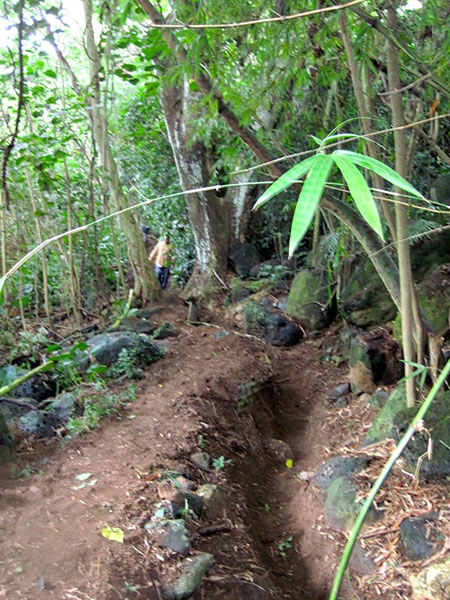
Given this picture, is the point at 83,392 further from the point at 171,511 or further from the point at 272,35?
the point at 272,35

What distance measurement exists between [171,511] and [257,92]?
10.2 ft

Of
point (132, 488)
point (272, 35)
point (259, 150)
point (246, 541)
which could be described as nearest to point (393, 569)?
point (246, 541)

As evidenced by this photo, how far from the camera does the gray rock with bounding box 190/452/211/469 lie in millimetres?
3805

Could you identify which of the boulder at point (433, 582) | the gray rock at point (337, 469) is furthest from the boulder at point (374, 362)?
the boulder at point (433, 582)

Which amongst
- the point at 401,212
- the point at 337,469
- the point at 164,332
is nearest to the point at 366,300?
the point at 337,469

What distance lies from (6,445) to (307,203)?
3.25 m

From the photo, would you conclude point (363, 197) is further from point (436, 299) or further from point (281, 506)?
point (436, 299)

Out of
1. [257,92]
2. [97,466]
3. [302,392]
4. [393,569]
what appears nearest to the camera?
[393,569]

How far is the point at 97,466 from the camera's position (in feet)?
11.7

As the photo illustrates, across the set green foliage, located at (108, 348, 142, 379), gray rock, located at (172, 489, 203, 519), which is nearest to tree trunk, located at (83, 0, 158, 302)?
green foliage, located at (108, 348, 142, 379)

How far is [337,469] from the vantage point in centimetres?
392

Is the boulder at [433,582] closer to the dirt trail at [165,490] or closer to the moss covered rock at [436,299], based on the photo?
the dirt trail at [165,490]

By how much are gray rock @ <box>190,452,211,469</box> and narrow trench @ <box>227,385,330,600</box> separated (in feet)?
0.89

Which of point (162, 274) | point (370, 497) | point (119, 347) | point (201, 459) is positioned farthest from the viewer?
point (162, 274)
